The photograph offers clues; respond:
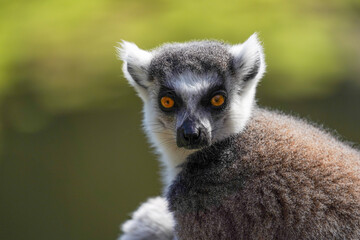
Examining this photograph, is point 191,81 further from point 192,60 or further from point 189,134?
point 189,134

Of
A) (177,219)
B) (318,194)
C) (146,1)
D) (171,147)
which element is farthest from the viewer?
(146,1)

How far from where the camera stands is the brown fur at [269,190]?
8.33ft

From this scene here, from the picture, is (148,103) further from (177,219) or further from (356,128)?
(356,128)

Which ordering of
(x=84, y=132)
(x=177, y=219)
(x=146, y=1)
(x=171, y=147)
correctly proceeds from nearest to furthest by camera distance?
1. (x=177, y=219)
2. (x=171, y=147)
3. (x=84, y=132)
4. (x=146, y=1)

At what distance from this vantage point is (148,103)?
10.6 ft

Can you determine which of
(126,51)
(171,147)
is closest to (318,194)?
(171,147)

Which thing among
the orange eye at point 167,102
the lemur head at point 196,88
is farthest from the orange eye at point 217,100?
the orange eye at point 167,102

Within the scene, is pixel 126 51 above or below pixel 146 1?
below

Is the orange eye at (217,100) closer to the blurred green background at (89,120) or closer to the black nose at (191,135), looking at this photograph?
the black nose at (191,135)

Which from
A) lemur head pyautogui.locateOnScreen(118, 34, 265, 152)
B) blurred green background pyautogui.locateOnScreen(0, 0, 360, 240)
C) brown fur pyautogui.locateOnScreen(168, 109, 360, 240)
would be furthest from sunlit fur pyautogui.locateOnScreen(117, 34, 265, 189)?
blurred green background pyautogui.locateOnScreen(0, 0, 360, 240)

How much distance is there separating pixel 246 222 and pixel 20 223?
11.9 ft

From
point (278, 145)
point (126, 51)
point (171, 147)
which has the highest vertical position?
point (126, 51)

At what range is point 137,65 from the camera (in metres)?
3.22

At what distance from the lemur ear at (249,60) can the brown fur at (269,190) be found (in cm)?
37
